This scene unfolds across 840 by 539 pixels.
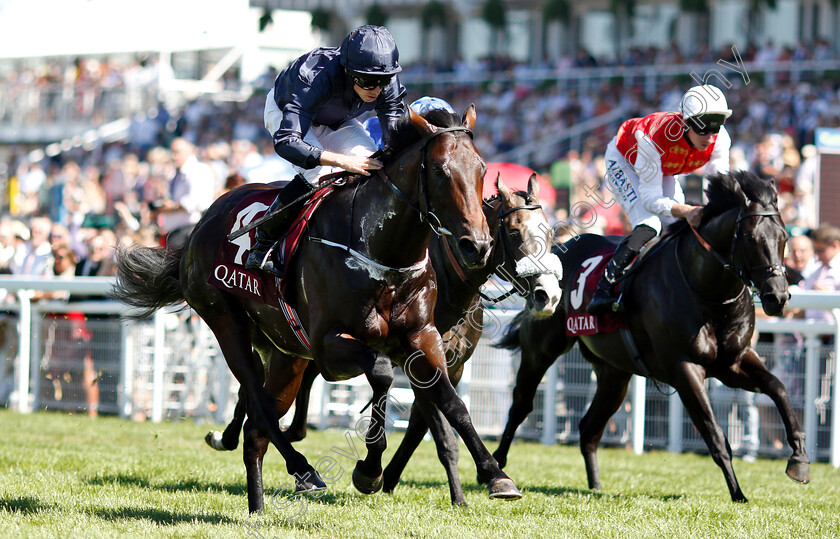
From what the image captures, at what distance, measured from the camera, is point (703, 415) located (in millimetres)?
5695

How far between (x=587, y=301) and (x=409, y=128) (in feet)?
7.98

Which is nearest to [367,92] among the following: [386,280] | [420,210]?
[420,210]

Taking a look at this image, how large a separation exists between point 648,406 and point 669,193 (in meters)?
2.45

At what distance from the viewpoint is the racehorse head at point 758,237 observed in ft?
17.5

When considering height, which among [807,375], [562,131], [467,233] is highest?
[562,131]

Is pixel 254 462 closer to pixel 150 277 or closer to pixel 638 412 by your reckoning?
pixel 150 277

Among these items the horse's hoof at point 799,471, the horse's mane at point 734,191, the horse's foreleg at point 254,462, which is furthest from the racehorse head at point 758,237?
the horse's foreleg at point 254,462

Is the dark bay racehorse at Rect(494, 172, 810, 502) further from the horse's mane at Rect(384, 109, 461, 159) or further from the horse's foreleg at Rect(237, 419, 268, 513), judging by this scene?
the horse's mane at Rect(384, 109, 461, 159)

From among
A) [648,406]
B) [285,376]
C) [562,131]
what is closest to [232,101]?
[562,131]

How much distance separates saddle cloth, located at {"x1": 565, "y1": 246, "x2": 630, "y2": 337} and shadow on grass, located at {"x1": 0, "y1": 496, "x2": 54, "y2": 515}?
3221 millimetres

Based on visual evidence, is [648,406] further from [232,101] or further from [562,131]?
[232,101]

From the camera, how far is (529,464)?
742cm

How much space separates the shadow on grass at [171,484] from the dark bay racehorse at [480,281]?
0.23m

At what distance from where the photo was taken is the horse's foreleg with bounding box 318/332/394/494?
13.8 ft
